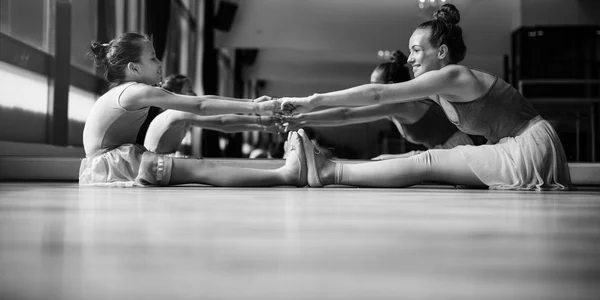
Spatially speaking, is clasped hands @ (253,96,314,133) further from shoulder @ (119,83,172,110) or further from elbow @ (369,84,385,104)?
shoulder @ (119,83,172,110)

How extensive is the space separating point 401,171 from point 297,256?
67.0 inches

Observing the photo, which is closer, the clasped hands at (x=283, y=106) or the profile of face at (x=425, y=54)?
the clasped hands at (x=283, y=106)

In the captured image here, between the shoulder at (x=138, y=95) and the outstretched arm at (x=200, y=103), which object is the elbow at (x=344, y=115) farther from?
the shoulder at (x=138, y=95)

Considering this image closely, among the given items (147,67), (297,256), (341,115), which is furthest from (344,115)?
(297,256)

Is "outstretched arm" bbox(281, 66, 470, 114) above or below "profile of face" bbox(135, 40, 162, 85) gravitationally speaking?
below

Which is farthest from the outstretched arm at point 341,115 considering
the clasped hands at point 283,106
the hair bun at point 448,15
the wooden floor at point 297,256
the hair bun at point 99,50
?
the wooden floor at point 297,256

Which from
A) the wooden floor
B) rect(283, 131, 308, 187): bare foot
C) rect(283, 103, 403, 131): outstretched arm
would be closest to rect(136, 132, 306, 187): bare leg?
rect(283, 131, 308, 187): bare foot

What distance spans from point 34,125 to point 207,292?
3991 mm

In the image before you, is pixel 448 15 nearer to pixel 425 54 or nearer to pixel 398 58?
pixel 425 54

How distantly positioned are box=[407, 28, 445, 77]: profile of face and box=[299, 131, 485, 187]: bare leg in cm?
34

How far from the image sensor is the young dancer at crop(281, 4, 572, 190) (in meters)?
2.16

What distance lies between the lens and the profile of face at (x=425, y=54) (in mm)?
2350

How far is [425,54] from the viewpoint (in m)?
2.36

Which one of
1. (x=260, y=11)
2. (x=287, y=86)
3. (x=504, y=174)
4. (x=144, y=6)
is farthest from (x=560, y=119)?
(x=504, y=174)
